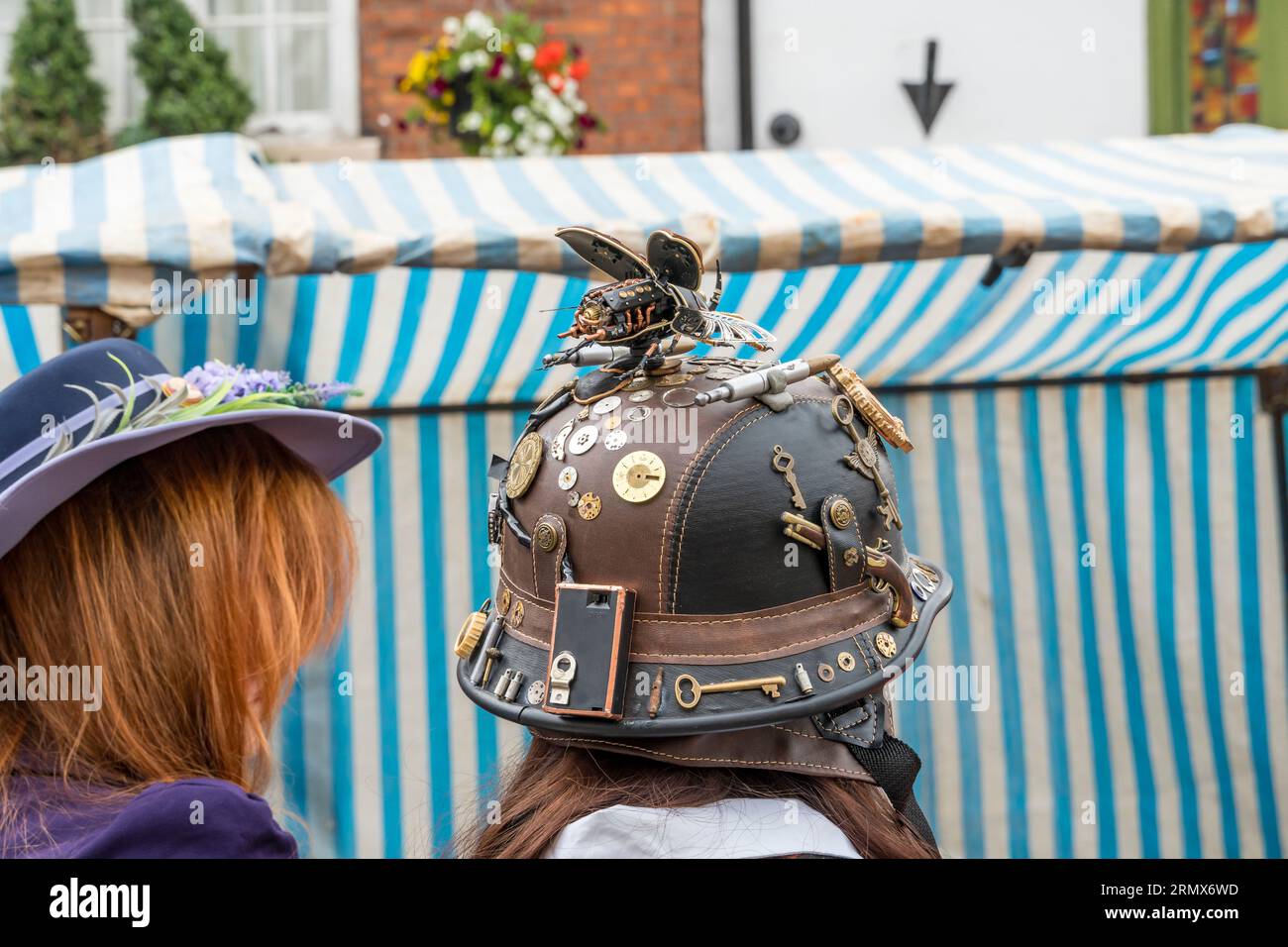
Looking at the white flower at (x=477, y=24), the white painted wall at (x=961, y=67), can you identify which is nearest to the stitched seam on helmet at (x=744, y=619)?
the white flower at (x=477, y=24)

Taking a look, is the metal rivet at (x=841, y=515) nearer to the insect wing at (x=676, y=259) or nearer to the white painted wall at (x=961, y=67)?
the insect wing at (x=676, y=259)

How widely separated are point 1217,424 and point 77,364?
413 cm

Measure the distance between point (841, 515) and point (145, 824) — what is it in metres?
1.23

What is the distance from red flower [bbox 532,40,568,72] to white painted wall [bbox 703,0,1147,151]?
4.49ft

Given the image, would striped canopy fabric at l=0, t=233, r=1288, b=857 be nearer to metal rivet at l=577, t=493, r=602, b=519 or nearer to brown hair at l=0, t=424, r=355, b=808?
metal rivet at l=577, t=493, r=602, b=519

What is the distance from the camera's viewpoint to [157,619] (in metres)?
1.76

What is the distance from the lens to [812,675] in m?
2.06

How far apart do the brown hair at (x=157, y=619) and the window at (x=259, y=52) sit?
21.0ft

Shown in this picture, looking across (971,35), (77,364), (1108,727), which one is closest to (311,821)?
(77,364)

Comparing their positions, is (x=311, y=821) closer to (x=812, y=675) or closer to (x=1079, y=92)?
(x=812, y=675)

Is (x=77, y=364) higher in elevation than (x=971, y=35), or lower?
lower

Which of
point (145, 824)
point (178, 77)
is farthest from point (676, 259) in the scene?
point (178, 77)

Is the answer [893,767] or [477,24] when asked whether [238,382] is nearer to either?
[893,767]
